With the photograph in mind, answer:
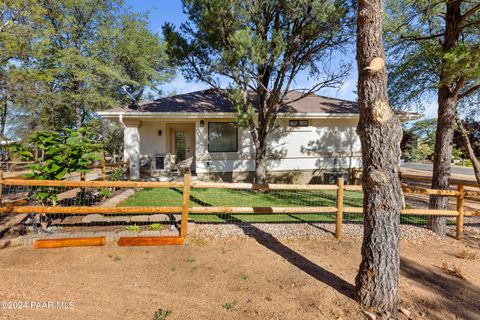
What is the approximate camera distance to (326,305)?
299 centimetres

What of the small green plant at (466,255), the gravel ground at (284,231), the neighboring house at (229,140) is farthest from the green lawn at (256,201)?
the neighboring house at (229,140)

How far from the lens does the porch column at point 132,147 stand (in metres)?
10.4

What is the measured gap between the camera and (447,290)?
3555mm

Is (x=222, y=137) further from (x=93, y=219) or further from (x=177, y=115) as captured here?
(x=93, y=219)

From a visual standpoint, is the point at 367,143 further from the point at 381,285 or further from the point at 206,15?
the point at 206,15

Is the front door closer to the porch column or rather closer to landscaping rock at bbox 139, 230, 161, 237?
the porch column

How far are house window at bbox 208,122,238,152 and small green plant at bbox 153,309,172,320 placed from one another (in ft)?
28.0

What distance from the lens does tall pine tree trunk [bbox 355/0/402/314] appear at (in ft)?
9.47

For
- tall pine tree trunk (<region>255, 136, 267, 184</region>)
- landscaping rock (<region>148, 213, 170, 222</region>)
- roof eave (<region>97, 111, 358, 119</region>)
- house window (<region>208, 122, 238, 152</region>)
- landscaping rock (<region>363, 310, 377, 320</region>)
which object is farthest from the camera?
house window (<region>208, 122, 238, 152</region>)

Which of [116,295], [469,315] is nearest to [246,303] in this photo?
[116,295]

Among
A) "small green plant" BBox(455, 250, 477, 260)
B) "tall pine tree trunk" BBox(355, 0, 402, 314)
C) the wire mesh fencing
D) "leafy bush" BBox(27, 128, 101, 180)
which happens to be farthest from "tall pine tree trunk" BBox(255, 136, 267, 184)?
"tall pine tree trunk" BBox(355, 0, 402, 314)

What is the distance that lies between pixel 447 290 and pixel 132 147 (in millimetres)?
10356

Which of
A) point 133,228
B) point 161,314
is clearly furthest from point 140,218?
point 161,314

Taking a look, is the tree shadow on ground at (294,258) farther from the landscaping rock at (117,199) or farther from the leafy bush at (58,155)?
the leafy bush at (58,155)
